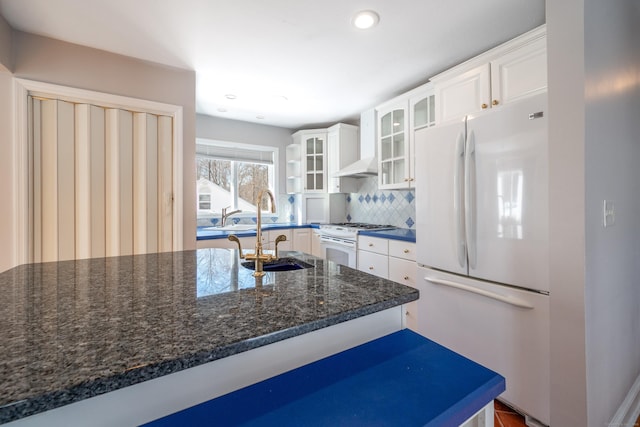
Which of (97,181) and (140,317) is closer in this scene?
(140,317)

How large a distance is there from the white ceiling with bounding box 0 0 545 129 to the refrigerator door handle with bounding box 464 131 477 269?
0.83m

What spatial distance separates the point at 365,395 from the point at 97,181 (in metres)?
2.47

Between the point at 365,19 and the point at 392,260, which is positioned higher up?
the point at 365,19

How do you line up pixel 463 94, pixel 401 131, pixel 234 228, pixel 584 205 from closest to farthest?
pixel 584 205
pixel 463 94
pixel 401 131
pixel 234 228

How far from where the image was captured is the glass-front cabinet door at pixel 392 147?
2.84 metres

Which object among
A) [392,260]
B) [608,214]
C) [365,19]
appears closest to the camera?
[608,214]

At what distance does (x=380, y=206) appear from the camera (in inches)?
140

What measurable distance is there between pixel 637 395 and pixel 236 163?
13.3 ft

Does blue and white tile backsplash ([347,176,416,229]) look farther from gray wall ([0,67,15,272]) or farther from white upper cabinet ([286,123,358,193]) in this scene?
gray wall ([0,67,15,272])

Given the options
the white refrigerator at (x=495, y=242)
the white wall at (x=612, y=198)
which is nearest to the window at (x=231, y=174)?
the white refrigerator at (x=495, y=242)

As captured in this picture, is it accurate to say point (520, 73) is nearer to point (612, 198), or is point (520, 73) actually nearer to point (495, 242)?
point (612, 198)

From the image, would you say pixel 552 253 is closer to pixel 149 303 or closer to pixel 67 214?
pixel 149 303

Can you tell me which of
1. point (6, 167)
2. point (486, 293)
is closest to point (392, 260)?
point (486, 293)

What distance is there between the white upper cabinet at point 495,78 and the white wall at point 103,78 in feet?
6.92
